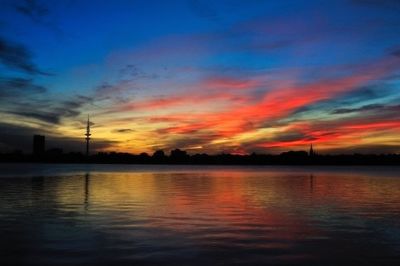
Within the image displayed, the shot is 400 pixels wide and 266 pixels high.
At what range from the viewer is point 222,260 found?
16.4m

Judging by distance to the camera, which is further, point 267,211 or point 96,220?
point 267,211

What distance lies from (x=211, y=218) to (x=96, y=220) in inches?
261

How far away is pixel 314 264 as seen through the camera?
16.0m

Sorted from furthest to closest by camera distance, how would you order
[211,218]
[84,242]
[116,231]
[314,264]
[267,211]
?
[267,211] < [211,218] < [116,231] < [84,242] < [314,264]

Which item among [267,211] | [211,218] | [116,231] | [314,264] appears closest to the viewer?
[314,264]

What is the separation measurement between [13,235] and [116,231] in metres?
4.56

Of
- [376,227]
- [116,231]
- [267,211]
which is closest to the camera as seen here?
[116,231]

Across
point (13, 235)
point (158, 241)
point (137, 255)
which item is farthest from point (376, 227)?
point (13, 235)

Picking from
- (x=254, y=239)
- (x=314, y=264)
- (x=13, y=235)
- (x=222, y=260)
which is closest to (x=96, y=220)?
(x=13, y=235)

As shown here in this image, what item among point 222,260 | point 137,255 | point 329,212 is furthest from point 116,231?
point 329,212

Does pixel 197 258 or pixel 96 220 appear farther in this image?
pixel 96 220

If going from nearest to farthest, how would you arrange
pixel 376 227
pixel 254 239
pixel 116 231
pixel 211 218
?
1. pixel 254 239
2. pixel 116 231
3. pixel 376 227
4. pixel 211 218

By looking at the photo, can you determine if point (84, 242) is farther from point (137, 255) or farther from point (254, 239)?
point (254, 239)

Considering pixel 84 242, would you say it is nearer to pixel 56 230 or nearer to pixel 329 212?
pixel 56 230
